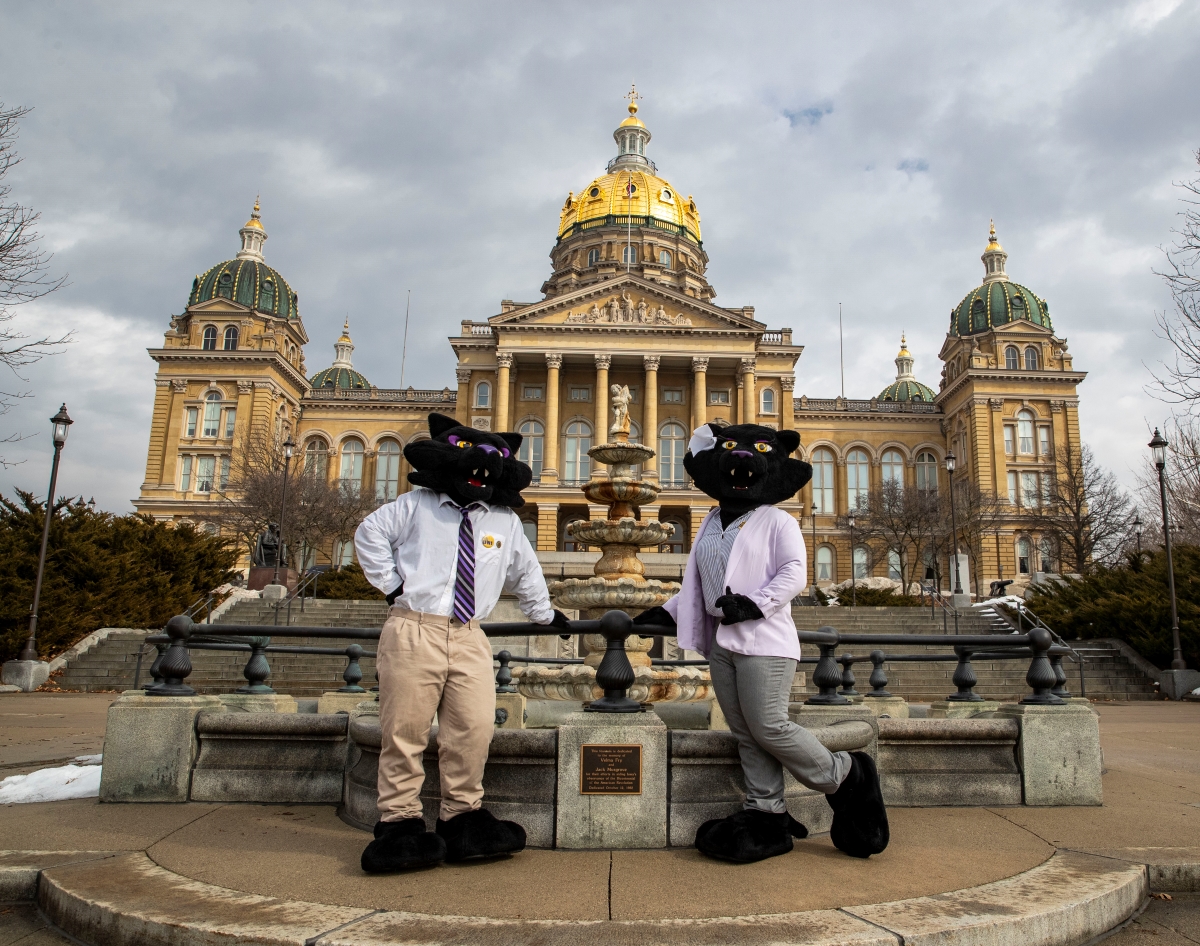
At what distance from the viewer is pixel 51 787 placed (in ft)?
19.4

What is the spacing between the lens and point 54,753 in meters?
9.00

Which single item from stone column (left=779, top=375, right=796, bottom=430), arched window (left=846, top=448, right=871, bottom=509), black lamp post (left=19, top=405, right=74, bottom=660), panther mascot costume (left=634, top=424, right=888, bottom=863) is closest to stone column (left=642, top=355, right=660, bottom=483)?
stone column (left=779, top=375, right=796, bottom=430)

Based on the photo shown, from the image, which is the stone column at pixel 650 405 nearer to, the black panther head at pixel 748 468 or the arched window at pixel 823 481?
the arched window at pixel 823 481

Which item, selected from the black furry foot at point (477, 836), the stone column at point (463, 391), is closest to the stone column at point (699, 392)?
the stone column at point (463, 391)

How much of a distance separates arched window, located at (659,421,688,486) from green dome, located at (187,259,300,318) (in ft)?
94.8

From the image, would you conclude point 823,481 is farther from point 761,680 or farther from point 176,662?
point 761,680

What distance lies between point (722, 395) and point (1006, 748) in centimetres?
5386

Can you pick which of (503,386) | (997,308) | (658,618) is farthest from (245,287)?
(658,618)

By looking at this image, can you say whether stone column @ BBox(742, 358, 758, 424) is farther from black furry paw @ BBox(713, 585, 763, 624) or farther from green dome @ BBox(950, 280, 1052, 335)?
black furry paw @ BBox(713, 585, 763, 624)

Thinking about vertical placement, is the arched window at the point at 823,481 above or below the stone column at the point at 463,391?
below

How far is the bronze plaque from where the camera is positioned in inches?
180

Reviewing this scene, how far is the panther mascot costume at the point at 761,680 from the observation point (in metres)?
4.36

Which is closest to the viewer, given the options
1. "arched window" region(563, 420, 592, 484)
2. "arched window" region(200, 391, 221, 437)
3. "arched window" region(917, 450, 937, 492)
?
"arched window" region(563, 420, 592, 484)

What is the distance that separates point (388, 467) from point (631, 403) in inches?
743
